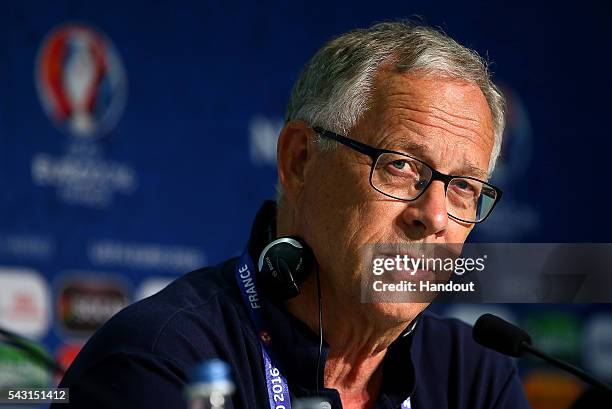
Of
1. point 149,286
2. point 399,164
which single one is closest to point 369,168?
point 399,164

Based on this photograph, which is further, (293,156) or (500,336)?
(293,156)

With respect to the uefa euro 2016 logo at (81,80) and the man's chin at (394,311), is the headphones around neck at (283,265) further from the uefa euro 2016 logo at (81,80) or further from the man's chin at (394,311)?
the uefa euro 2016 logo at (81,80)

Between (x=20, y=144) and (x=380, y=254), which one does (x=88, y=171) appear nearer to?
(x=20, y=144)

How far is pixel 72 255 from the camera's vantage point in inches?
111

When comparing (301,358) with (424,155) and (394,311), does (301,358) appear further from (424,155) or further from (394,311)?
(424,155)

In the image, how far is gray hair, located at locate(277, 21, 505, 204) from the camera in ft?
6.00

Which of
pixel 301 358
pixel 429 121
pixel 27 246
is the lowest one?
pixel 27 246

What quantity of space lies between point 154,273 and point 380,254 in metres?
1.39

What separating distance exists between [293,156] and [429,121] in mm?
275

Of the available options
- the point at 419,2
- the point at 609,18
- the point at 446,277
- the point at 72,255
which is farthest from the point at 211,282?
the point at 609,18

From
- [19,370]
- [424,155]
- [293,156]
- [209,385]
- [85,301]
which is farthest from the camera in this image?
[85,301]

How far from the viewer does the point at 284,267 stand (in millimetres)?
1735

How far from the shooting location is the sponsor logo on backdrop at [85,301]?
2.78 metres

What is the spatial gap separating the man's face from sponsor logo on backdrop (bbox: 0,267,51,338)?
1.11 m
